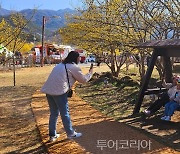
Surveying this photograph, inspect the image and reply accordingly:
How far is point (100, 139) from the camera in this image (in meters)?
6.37

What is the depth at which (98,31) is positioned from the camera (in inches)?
480

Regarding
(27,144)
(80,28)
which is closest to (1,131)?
(27,144)

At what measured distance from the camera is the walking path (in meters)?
5.74

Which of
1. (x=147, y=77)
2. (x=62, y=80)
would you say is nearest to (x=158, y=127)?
(x=147, y=77)

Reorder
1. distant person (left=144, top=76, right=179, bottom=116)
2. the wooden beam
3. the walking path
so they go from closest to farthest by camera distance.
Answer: the walking path
distant person (left=144, top=76, right=179, bottom=116)
the wooden beam

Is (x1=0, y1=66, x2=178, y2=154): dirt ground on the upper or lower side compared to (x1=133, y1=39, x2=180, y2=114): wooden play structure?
lower

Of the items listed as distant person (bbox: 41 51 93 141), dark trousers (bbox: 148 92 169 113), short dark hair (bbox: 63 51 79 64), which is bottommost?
dark trousers (bbox: 148 92 169 113)

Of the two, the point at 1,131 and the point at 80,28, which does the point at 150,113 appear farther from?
the point at 80,28

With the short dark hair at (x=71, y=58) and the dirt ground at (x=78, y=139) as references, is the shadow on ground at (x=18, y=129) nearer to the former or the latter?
the dirt ground at (x=78, y=139)

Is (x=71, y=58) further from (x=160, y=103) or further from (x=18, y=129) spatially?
(x=160, y=103)

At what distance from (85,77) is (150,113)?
8.88 feet

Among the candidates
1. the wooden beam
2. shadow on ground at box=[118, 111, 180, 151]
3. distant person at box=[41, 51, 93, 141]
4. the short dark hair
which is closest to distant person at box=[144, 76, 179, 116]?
→ shadow on ground at box=[118, 111, 180, 151]

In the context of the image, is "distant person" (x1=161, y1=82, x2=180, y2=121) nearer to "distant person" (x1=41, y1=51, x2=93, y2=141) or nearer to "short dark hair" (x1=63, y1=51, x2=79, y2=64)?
"distant person" (x1=41, y1=51, x2=93, y2=141)

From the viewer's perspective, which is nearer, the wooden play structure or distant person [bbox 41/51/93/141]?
distant person [bbox 41/51/93/141]
